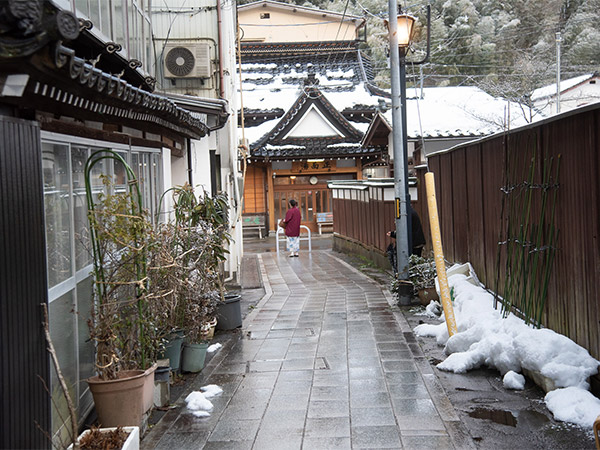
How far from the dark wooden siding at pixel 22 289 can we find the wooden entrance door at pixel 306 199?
28.2 meters

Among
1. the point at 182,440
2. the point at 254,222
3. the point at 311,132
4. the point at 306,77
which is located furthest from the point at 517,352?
the point at 306,77

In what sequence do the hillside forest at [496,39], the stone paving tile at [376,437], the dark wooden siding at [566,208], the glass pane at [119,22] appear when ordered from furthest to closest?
the hillside forest at [496,39] < the glass pane at [119,22] < the dark wooden siding at [566,208] < the stone paving tile at [376,437]

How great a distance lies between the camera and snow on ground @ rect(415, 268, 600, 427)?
5.89 metres

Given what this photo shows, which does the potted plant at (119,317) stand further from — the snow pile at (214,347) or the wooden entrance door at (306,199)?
the wooden entrance door at (306,199)

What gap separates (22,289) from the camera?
14.1 feet

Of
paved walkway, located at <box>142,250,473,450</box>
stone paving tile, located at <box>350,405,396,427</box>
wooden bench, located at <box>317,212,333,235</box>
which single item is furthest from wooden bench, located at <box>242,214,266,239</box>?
stone paving tile, located at <box>350,405,396,427</box>

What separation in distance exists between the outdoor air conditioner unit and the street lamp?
4.04m

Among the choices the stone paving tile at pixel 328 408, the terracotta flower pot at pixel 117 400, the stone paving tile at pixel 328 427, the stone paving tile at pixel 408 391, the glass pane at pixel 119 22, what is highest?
the glass pane at pixel 119 22

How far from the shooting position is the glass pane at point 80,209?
19.8 ft

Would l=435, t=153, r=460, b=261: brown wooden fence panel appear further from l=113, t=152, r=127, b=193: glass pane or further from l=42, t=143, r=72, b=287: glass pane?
l=42, t=143, r=72, b=287: glass pane

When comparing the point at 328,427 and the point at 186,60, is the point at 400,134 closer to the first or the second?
the point at 186,60

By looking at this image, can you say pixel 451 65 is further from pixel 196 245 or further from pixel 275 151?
pixel 196 245

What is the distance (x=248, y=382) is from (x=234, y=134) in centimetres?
1125

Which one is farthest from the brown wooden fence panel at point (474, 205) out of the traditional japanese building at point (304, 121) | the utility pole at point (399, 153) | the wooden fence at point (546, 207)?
the traditional japanese building at point (304, 121)
